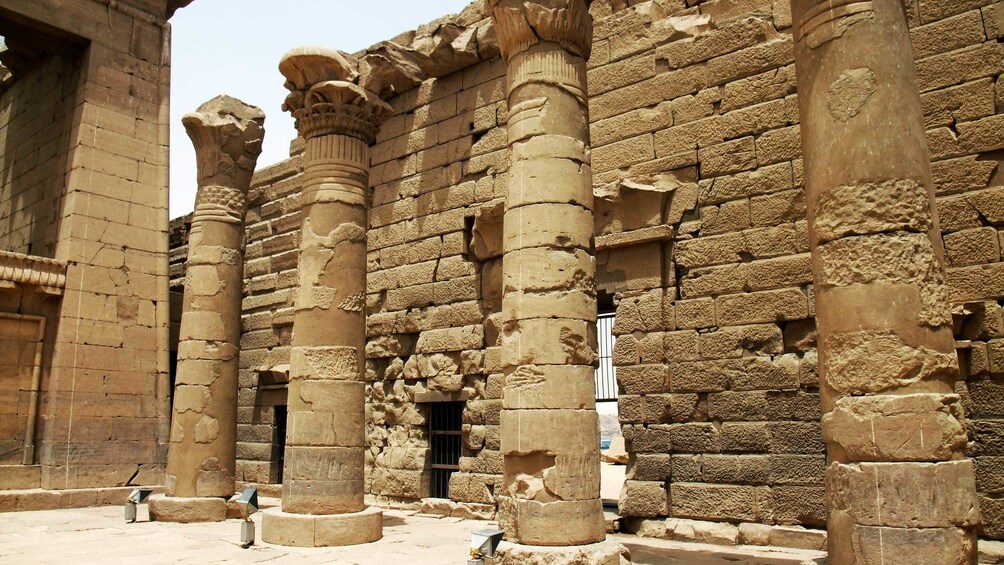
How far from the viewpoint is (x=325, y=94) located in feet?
28.7

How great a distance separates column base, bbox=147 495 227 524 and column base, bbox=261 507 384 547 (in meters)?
1.97

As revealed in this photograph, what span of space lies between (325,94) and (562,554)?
5.92 metres

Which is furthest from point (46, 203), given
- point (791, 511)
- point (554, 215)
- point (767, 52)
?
point (791, 511)

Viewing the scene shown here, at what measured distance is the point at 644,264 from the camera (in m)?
9.16

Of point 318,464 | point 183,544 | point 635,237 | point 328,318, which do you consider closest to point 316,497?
point 318,464

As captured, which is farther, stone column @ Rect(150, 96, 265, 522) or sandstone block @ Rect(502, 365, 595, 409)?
stone column @ Rect(150, 96, 265, 522)

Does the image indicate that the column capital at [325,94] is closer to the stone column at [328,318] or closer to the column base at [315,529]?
the stone column at [328,318]

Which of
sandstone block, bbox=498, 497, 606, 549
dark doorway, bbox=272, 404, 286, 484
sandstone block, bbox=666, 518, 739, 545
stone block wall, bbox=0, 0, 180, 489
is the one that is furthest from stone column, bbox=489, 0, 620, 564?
dark doorway, bbox=272, 404, 286, 484

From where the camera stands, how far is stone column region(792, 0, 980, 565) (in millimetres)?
4234

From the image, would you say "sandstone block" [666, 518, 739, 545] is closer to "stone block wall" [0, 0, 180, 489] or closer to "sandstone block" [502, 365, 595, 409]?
"sandstone block" [502, 365, 595, 409]

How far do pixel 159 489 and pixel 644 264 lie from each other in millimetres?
7659

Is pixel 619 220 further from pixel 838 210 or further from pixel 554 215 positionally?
pixel 838 210

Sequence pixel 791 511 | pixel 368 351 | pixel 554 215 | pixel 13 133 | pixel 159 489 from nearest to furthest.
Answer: pixel 554 215, pixel 791 511, pixel 159 489, pixel 368 351, pixel 13 133

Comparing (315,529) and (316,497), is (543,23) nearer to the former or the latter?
(316,497)
